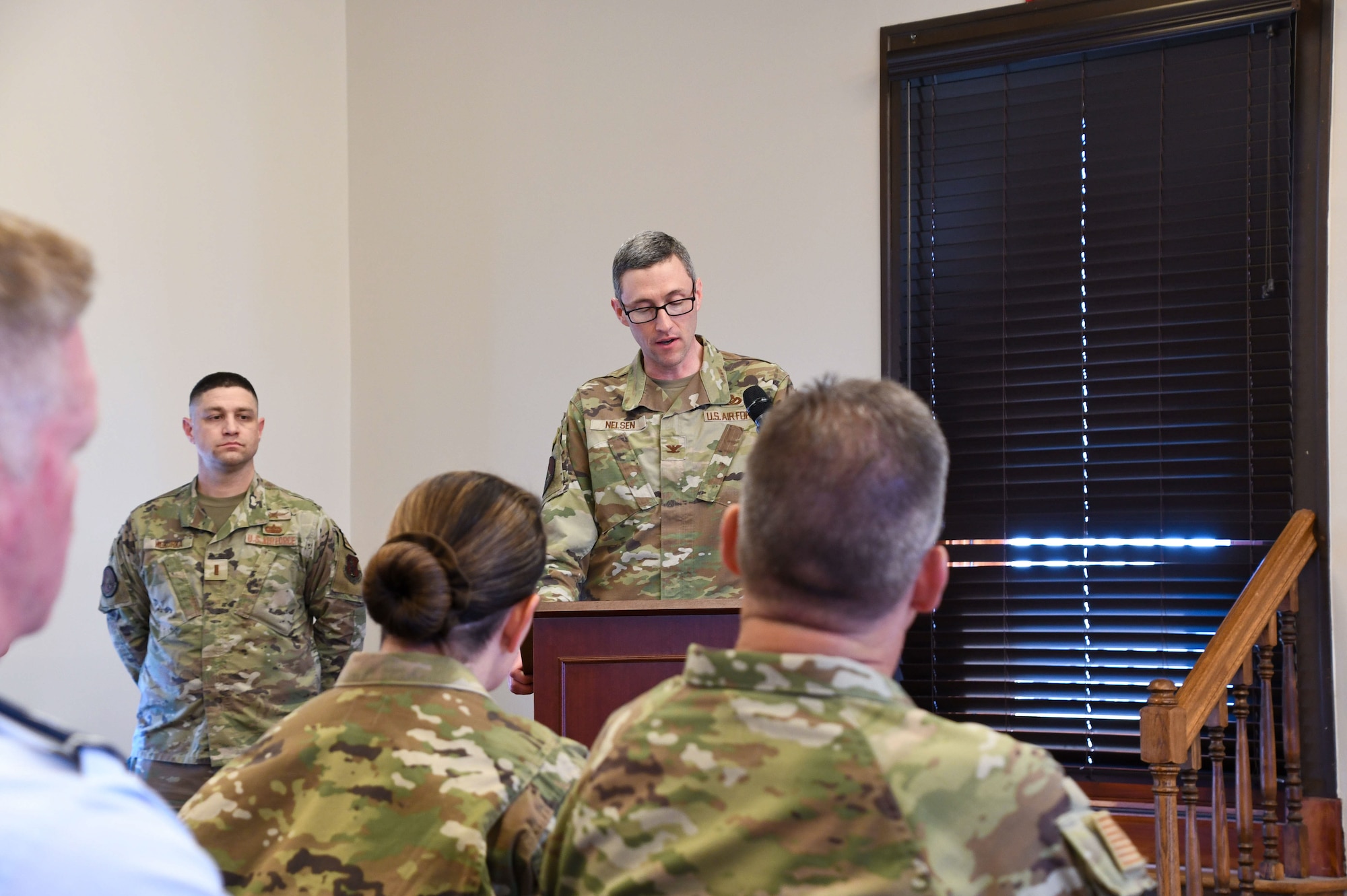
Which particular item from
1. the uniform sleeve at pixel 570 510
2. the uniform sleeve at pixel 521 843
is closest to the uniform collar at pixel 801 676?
the uniform sleeve at pixel 521 843

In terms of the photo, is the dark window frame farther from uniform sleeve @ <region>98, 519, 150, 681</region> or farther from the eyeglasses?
uniform sleeve @ <region>98, 519, 150, 681</region>

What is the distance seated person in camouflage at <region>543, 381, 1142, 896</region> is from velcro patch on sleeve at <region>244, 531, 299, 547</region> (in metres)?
2.78

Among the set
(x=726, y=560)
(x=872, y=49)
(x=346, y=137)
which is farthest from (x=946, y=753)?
(x=346, y=137)

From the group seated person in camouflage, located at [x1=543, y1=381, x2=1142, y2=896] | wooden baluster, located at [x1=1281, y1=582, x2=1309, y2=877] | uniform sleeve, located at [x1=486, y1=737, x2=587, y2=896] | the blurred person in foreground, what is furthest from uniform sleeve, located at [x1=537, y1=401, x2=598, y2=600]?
the blurred person in foreground

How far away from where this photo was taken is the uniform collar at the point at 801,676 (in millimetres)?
1035

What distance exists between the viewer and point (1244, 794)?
313cm

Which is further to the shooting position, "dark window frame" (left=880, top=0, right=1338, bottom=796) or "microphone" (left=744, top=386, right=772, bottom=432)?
"dark window frame" (left=880, top=0, right=1338, bottom=796)

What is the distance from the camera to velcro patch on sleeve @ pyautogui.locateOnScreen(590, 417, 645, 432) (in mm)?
3016

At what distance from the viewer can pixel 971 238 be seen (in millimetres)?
4062

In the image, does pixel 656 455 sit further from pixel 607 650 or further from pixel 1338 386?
pixel 1338 386

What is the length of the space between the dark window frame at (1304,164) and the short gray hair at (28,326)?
360cm

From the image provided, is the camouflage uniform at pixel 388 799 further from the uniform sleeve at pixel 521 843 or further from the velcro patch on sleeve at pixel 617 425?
the velcro patch on sleeve at pixel 617 425

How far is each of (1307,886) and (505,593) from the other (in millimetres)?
2746

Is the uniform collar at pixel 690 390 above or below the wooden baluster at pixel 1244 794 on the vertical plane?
above
